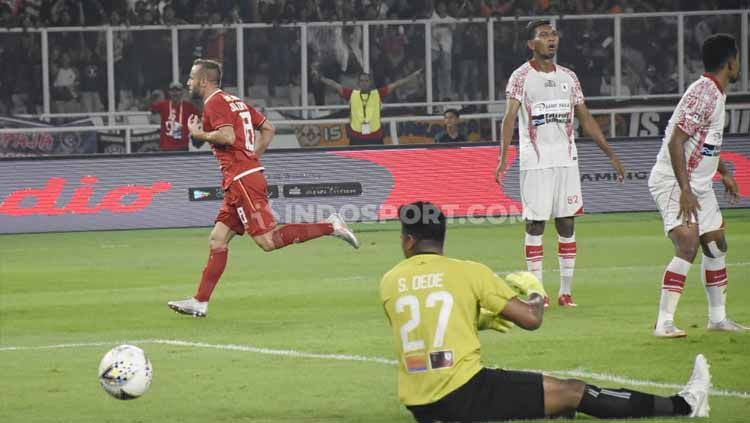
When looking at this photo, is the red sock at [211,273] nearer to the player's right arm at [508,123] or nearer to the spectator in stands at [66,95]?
the player's right arm at [508,123]

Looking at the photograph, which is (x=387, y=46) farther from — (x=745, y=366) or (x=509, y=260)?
(x=745, y=366)

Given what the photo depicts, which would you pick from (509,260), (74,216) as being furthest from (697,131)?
(74,216)

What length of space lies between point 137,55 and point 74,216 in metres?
5.00

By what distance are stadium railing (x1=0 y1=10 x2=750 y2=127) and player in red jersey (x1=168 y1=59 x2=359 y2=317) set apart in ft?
44.0

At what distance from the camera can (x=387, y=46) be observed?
88.6ft

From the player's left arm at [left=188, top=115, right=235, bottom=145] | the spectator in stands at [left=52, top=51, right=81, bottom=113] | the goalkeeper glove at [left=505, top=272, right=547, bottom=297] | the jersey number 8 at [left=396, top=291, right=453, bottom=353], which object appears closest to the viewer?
the jersey number 8 at [left=396, top=291, right=453, bottom=353]

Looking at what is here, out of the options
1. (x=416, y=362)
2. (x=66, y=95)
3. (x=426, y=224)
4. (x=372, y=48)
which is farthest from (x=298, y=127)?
(x=416, y=362)

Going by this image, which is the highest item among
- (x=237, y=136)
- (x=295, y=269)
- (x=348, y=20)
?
(x=348, y=20)

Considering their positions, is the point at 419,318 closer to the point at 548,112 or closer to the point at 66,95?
the point at 548,112

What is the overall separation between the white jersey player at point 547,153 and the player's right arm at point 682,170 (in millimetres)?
2593

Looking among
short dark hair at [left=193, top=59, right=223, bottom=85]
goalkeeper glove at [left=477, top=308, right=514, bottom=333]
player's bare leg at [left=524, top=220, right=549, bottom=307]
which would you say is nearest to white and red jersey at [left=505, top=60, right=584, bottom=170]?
player's bare leg at [left=524, top=220, right=549, bottom=307]

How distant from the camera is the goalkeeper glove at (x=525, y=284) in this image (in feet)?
24.8

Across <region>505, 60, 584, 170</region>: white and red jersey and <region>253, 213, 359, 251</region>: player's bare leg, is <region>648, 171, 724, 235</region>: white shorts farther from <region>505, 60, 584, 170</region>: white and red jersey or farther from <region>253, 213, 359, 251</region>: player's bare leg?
<region>253, 213, 359, 251</region>: player's bare leg

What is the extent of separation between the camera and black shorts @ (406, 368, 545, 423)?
7.32 metres
